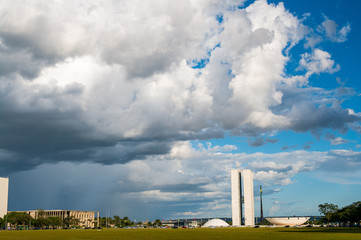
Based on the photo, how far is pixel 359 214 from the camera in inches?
5989

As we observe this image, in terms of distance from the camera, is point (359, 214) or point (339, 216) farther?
point (339, 216)

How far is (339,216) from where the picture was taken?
19362 centimetres

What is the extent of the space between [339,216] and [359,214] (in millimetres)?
44072
